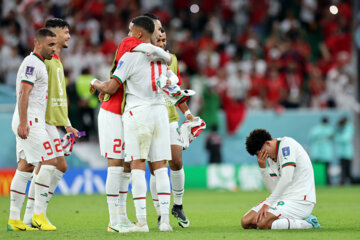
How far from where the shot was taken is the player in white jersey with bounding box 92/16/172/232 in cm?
823

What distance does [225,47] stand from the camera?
22406mm

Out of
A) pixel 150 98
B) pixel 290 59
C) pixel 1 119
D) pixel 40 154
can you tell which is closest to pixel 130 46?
pixel 150 98

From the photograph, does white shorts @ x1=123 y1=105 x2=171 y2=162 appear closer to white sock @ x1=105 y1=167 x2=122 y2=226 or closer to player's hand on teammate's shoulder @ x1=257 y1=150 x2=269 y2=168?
white sock @ x1=105 y1=167 x2=122 y2=226

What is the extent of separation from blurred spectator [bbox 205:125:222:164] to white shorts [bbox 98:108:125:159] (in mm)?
11078

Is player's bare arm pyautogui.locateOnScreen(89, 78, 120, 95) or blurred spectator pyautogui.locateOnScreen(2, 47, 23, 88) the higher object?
blurred spectator pyautogui.locateOnScreen(2, 47, 23, 88)

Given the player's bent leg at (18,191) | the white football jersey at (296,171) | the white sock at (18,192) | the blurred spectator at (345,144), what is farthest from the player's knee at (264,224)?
the blurred spectator at (345,144)

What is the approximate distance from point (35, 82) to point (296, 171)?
11.6 feet

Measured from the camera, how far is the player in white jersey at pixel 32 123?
8.81m

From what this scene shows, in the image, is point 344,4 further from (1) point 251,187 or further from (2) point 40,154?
(2) point 40,154

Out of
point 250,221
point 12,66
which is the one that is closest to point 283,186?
point 250,221

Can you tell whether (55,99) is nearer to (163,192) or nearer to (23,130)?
(23,130)

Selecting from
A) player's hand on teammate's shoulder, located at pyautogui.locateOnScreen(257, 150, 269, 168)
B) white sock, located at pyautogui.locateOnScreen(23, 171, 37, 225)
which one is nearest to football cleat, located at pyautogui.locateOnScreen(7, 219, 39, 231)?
white sock, located at pyautogui.locateOnScreen(23, 171, 37, 225)

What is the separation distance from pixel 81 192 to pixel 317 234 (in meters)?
11.3

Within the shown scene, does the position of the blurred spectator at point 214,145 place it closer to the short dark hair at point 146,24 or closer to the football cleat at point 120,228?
the football cleat at point 120,228
